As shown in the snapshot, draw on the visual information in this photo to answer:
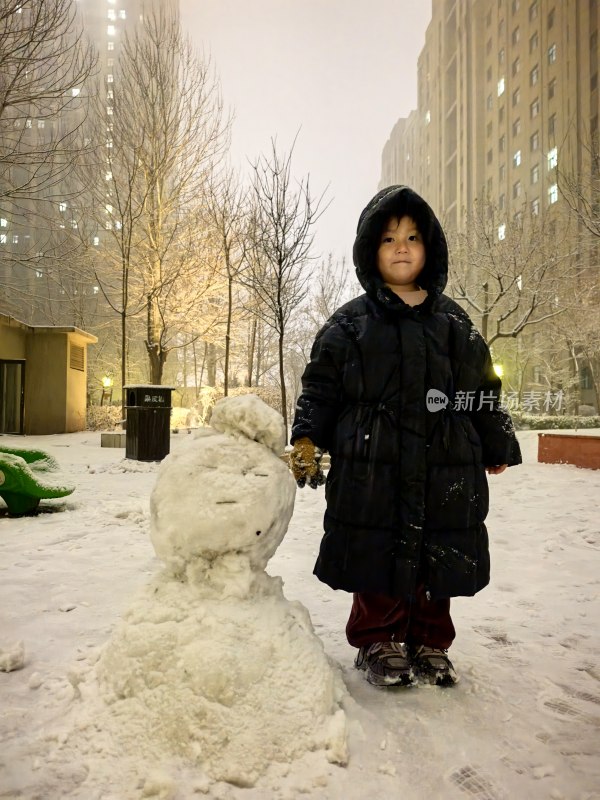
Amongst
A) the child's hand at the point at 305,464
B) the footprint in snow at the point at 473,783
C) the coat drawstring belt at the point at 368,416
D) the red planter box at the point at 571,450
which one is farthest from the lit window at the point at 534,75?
the footprint in snow at the point at 473,783

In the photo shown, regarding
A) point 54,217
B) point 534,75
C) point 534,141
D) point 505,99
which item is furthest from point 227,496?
point 505,99

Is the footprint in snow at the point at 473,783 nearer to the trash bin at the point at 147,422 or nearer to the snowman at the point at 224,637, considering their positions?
the snowman at the point at 224,637

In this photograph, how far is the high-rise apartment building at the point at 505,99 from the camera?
2959cm

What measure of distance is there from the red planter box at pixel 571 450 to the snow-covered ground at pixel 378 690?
4.11 m

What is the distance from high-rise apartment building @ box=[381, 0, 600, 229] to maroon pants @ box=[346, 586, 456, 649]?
22.5 m

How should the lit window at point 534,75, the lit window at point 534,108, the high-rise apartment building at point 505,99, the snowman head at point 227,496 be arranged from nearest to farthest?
1. the snowman head at point 227,496
2. the high-rise apartment building at point 505,99
3. the lit window at point 534,108
4. the lit window at point 534,75

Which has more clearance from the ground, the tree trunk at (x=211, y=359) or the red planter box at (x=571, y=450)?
the tree trunk at (x=211, y=359)

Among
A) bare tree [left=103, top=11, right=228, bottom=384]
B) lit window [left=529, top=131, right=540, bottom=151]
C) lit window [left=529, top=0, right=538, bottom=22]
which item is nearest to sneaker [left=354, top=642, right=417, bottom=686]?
bare tree [left=103, top=11, right=228, bottom=384]

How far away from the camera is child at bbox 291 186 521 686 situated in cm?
183

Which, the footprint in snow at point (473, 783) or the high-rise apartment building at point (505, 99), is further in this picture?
the high-rise apartment building at point (505, 99)

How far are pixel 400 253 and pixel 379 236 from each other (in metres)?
0.13

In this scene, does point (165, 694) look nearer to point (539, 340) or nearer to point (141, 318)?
point (141, 318)

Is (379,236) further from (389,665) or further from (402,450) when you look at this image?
(389,665)

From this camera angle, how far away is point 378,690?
1862 millimetres
